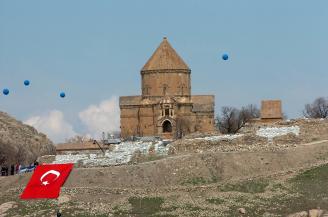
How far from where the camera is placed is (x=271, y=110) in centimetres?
7175

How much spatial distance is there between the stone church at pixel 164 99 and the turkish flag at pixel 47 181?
32.6 m

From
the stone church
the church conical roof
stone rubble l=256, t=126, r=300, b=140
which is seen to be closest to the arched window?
the stone church

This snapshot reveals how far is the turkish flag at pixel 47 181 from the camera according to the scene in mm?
46412

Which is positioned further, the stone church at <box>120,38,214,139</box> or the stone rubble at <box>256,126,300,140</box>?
the stone church at <box>120,38,214,139</box>

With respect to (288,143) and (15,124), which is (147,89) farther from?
(288,143)

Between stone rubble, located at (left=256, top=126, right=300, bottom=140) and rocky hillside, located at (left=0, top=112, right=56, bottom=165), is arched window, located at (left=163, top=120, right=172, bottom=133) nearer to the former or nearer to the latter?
rocky hillside, located at (left=0, top=112, right=56, bottom=165)

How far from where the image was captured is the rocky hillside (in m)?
73.9

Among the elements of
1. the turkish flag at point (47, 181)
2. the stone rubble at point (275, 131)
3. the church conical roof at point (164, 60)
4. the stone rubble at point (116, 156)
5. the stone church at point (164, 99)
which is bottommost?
the turkish flag at point (47, 181)

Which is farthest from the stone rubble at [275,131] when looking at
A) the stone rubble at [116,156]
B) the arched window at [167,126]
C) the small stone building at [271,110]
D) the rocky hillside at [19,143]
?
the arched window at [167,126]

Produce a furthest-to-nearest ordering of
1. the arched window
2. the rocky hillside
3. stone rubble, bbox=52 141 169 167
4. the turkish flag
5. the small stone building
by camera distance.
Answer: the arched window < the rocky hillside < the small stone building < stone rubble, bbox=52 141 169 167 < the turkish flag

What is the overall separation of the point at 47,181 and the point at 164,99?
1412 inches

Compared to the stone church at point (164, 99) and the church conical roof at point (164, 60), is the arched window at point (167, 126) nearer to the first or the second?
the stone church at point (164, 99)

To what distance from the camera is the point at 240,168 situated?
163 feet

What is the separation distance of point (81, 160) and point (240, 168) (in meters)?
10.7
